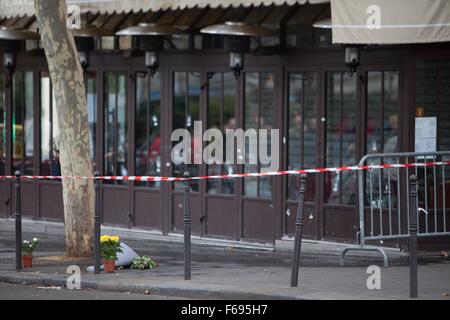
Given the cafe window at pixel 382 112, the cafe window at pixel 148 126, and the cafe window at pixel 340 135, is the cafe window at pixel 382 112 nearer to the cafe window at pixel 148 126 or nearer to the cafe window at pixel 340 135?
the cafe window at pixel 340 135

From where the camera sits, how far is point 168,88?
58.0 ft

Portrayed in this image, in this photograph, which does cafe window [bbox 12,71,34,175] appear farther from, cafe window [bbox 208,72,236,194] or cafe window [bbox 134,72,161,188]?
cafe window [bbox 208,72,236,194]

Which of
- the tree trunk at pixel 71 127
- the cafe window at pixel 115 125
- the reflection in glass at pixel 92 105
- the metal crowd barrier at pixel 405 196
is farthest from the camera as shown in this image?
the reflection in glass at pixel 92 105

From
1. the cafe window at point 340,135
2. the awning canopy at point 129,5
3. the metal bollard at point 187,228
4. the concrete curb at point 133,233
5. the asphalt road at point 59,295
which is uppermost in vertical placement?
the awning canopy at point 129,5

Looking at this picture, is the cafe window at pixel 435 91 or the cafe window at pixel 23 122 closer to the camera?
the cafe window at pixel 435 91

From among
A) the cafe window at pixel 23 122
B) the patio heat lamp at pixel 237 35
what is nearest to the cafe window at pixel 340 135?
the patio heat lamp at pixel 237 35

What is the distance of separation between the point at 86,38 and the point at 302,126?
442cm

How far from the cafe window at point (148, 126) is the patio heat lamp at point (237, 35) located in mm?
1945

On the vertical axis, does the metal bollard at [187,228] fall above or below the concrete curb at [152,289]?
above

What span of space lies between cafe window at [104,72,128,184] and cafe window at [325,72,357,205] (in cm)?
421

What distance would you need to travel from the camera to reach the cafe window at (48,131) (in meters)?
19.7

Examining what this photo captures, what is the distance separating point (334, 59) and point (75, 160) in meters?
4.13

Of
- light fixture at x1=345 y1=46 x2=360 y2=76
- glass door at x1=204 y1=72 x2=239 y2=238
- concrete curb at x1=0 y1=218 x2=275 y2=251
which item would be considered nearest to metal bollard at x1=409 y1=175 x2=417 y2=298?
light fixture at x1=345 y1=46 x2=360 y2=76

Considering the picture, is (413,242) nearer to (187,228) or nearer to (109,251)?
(187,228)
